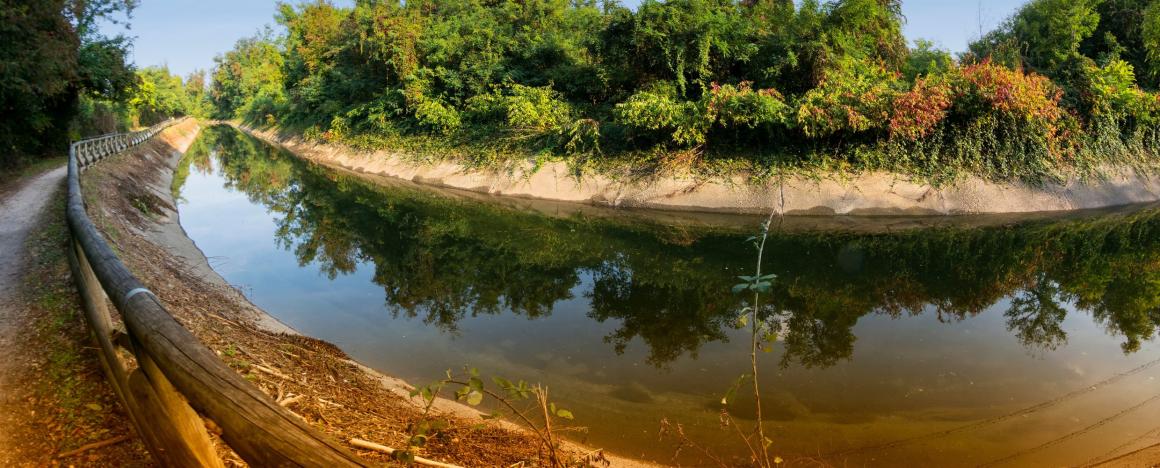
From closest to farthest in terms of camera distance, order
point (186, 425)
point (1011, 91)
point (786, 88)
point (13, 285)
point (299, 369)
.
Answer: point (186, 425) → point (299, 369) → point (13, 285) → point (1011, 91) → point (786, 88)

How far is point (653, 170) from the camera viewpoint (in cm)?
1962

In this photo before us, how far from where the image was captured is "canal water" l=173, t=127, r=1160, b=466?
5852 mm

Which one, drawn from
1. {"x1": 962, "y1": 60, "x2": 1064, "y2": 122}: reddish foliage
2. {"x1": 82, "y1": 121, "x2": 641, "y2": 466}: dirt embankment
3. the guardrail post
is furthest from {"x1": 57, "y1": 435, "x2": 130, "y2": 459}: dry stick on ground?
{"x1": 962, "y1": 60, "x2": 1064, "y2": 122}: reddish foliage

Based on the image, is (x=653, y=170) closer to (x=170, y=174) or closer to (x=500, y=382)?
(x=500, y=382)

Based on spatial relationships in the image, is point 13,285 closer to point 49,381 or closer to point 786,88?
point 49,381

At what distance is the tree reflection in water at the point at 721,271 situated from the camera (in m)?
8.88

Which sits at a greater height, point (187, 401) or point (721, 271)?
point (187, 401)

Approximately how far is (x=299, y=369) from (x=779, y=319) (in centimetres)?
646

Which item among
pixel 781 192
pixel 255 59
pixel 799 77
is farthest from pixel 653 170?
pixel 255 59

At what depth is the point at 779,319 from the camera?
8.98m

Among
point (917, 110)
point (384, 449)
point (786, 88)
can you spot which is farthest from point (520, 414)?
point (786, 88)

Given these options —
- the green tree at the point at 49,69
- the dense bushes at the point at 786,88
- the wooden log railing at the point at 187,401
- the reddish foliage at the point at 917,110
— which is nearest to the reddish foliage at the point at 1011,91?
the dense bushes at the point at 786,88

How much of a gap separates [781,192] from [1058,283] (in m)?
7.85

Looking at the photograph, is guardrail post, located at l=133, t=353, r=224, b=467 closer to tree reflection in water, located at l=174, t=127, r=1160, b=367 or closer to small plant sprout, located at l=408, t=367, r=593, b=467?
small plant sprout, located at l=408, t=367, r=593, b=467
